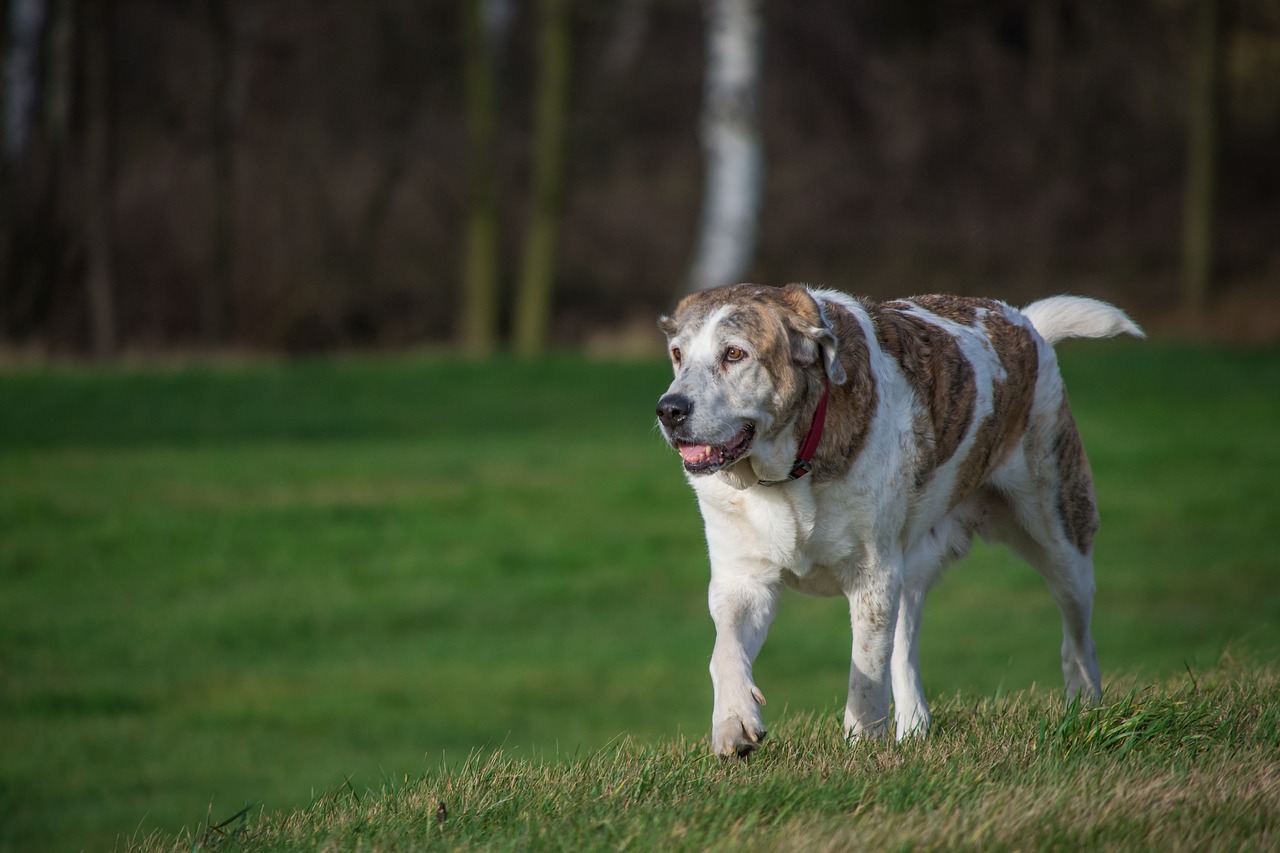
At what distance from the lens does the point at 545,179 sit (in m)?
24.1

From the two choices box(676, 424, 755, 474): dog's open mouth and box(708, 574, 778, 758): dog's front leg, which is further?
box(676, 424, 755, 474): dog's open mouth

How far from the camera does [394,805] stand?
4.61 meters

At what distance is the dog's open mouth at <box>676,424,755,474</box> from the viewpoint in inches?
189

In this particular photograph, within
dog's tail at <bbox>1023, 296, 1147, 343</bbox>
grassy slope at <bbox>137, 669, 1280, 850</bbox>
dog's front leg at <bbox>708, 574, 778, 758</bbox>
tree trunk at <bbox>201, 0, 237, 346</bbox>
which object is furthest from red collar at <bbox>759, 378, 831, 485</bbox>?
tree trunk at <bbox>201, 0, 237, 346</bbox>

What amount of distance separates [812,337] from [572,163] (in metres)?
27.1

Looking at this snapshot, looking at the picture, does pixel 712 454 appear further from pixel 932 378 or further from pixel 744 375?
pixel 932 378

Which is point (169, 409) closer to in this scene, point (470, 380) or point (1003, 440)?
point (470, 380)

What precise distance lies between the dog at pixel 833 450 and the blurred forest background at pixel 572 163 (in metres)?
18.1

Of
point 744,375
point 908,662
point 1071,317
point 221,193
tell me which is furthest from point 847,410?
point 221,193

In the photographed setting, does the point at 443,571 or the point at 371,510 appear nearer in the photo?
the point at 443,571

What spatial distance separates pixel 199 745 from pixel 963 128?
2846cm

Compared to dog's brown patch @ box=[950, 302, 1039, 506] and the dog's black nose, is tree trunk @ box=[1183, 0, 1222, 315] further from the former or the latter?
the dog's black nose

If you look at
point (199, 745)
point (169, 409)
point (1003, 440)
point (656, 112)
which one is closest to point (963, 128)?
point (656, 112)

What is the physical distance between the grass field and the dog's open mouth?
3813mm
